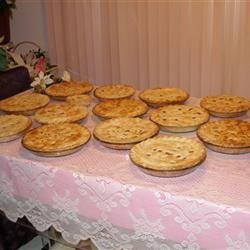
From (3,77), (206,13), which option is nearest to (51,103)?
(3,77)

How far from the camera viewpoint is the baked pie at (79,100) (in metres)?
1.66

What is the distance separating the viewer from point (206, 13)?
8.14 ft

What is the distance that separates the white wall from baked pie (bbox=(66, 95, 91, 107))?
1.90 metres

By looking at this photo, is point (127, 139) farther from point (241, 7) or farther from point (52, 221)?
point (241, 7)

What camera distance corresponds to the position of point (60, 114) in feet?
4.97

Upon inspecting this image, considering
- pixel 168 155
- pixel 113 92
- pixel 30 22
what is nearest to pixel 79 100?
pixel 113 92

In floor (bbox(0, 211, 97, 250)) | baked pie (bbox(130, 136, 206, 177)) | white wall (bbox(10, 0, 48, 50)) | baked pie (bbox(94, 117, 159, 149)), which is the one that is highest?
white wall (bbox(10, 0, 48, 50))

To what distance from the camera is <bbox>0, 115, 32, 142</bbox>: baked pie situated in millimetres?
1369

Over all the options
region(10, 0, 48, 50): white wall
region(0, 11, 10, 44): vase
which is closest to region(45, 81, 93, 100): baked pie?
region(0, 11, 10, 44): vase

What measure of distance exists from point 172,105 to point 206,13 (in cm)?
121

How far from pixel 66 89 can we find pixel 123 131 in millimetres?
619

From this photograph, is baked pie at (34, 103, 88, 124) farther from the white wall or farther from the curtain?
the white wall

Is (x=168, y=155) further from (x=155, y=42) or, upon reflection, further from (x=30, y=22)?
(x=30, y=22)

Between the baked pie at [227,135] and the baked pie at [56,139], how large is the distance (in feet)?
1.33
